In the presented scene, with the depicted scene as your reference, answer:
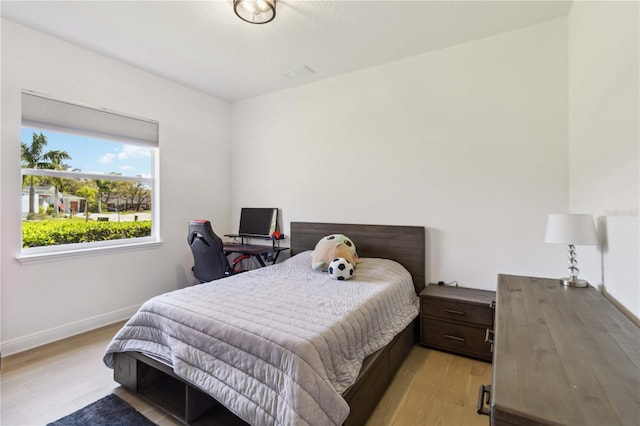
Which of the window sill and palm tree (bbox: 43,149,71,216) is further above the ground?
palm tree (bbox: 43,149,71,216)

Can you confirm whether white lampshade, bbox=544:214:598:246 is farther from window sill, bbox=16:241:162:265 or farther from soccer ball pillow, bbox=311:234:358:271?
window sill, bbox=16:241:162:265

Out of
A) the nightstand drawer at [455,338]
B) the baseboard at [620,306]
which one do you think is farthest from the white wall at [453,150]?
the baseboard at [620,306]

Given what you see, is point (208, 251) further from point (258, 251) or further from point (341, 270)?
point (341, 270)

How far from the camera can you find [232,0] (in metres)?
2.22

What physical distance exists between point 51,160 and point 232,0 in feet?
7.47

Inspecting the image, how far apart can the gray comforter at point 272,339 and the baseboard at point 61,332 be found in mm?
1210

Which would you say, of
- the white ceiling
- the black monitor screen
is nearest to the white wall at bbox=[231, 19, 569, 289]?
the white ceiling

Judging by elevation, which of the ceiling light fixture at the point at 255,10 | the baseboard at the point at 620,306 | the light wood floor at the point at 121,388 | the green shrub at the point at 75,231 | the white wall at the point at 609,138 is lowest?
the light wood floor at the point at 121,388

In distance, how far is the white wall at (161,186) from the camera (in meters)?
2.54

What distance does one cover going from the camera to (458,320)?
251 cm

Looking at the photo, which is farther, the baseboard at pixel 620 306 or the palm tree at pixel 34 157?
the palm tree at pixel 34 157

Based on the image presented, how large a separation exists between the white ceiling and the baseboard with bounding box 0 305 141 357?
2.69 metres

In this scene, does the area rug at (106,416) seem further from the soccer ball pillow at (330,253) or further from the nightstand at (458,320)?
the nightstand at (458,320)

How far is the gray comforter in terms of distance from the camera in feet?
4.40
